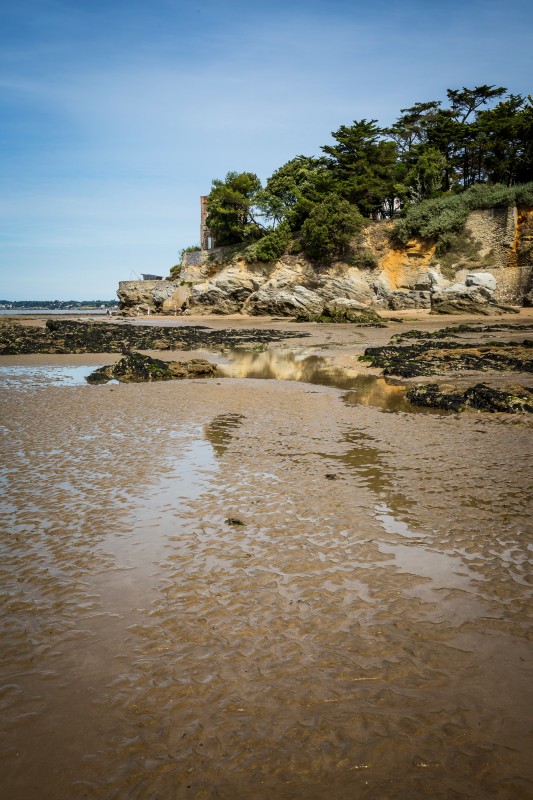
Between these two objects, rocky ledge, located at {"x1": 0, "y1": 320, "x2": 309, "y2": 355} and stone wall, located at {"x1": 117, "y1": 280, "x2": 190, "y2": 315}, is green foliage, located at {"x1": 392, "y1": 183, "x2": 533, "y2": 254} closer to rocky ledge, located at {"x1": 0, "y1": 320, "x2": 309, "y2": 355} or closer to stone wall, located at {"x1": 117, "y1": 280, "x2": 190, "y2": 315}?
rocky ledge, located at {"x1": 0, "y1": 320, "x2": 309, "y2": 355}

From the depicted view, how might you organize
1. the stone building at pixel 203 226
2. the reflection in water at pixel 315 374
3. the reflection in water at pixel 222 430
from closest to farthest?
the reflection in water at pixel 222 430 < the reflection in water at pixel 315 374 < the stone building at pixel 203 226

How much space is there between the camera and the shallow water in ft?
8.59

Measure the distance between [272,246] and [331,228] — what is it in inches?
272

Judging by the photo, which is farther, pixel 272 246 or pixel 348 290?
pixel 272 246

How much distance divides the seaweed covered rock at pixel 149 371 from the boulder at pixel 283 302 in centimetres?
2816

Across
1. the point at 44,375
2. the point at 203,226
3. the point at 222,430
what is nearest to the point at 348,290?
the point at 44,375

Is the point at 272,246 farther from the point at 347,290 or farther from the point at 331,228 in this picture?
the point at 347,290

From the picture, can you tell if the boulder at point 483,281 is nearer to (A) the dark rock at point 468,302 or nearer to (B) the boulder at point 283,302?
(A) the dark rock at point 468,302

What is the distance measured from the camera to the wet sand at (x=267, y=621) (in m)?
2.62

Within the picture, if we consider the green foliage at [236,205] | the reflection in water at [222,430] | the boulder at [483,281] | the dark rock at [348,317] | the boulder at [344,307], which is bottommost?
the reflection in water at [222,430]

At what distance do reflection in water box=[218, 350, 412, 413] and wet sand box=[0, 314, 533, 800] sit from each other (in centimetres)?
396

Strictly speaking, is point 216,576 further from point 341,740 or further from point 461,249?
point 461,249

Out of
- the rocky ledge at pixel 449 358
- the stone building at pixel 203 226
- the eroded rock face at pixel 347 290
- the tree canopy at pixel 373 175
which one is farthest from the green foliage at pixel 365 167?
the rocky ledge at pixel 449 358

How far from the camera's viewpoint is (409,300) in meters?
43.1
